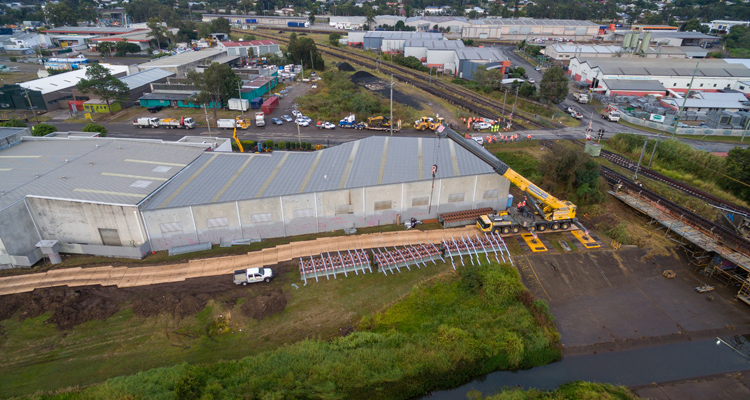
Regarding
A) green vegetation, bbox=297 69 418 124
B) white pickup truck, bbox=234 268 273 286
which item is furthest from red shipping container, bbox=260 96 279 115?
white pickup truck, bbox=234 268 273 286

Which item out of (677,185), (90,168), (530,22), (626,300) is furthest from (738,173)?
(530,22)

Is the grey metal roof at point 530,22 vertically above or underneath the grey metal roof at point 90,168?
above

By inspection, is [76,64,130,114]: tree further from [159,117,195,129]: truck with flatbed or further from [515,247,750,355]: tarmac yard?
[515,247,750,355]: tarmac yard

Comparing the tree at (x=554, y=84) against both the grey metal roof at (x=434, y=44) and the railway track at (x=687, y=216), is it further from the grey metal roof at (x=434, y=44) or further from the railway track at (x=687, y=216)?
the grey metal roof at (x=434, y=44)

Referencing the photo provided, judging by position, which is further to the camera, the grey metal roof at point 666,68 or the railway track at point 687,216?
the grey metal roof at point 666,68

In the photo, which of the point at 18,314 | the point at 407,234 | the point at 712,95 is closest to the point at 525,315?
the point at 407,234

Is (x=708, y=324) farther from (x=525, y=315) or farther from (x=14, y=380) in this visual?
(x=14, y=380)

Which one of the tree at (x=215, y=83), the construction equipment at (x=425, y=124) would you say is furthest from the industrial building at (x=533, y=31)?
the tree at (x=215, y=83)
